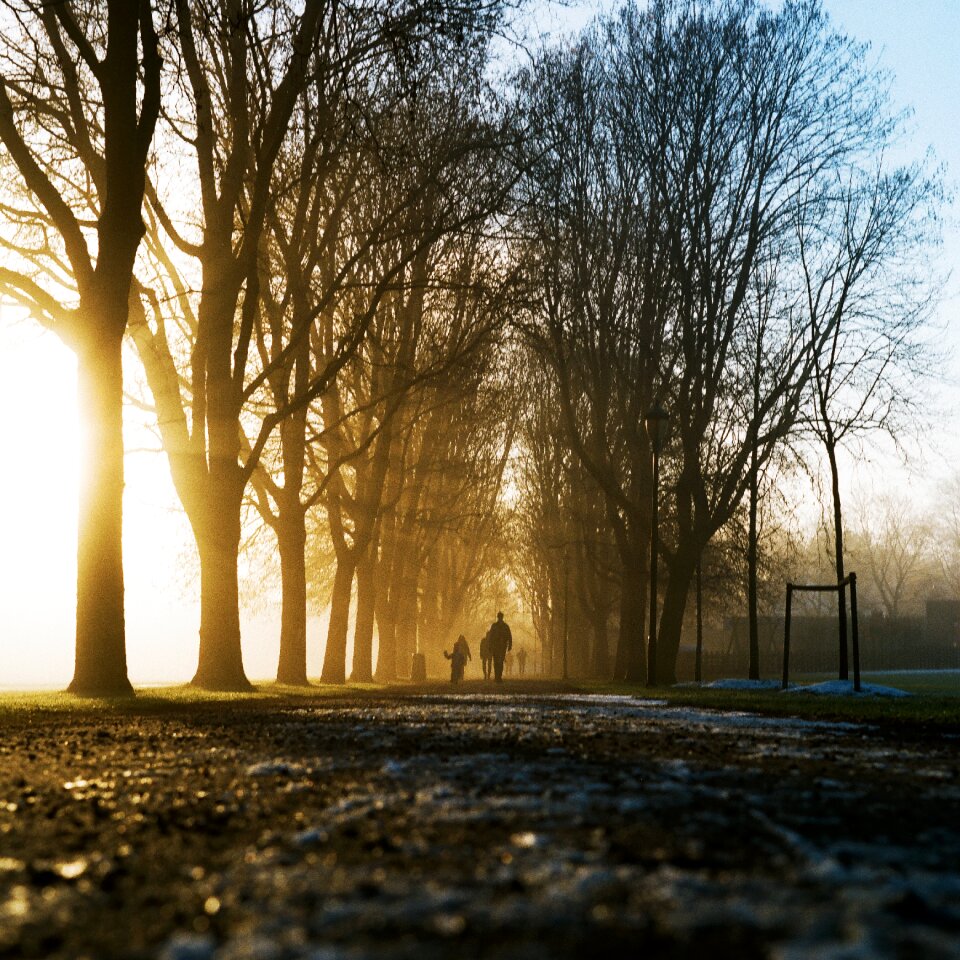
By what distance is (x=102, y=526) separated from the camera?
15500mm

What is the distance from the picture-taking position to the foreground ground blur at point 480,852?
104 inches

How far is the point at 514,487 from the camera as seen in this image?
167 ft

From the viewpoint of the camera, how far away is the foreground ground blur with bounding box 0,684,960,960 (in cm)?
263

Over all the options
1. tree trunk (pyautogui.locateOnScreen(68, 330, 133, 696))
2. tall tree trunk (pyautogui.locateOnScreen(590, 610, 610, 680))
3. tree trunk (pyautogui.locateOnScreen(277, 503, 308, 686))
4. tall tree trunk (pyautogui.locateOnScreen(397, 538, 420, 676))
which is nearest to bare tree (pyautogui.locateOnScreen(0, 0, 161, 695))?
tree trunk (pyautogui.locateOnScreen(68, 330, 133, 696))

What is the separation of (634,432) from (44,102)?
16.5 metres

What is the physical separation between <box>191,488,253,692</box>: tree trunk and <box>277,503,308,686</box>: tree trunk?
537cm

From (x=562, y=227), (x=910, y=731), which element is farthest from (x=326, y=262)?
(x=910, y=731)

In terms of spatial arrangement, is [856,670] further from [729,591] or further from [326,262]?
[729,591]

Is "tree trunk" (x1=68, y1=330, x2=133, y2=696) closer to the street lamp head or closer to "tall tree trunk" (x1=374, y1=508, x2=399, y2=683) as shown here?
the street lamp head

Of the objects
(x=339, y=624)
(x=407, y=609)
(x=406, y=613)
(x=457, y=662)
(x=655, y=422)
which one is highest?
(x=655, y=422)

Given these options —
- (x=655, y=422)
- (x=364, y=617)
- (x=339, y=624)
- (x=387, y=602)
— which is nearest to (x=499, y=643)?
(x=387, y=602)

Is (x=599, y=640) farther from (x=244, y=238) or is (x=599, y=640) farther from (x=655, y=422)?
(x=244, y=238)

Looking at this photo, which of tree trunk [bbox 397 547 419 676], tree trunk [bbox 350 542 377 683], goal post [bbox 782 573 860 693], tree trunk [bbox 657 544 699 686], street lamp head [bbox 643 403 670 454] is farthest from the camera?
tree trunk [bbox 397 547 419 676]

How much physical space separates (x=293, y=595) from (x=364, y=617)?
8369 mm
